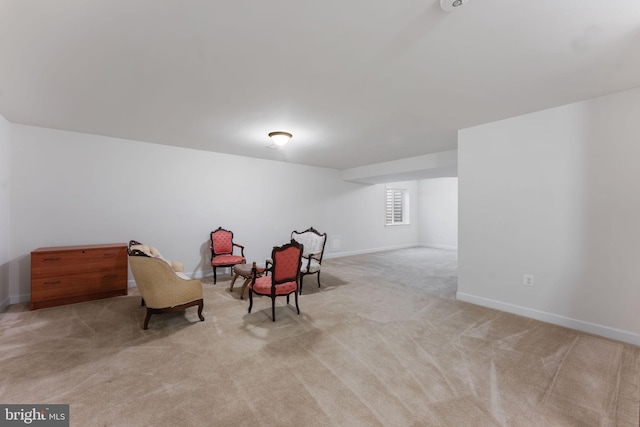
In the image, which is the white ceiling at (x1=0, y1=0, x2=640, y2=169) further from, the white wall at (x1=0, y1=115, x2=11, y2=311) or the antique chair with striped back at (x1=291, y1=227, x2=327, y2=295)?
the antique chair with striped back at (x1=291, y1=227, x2=327, y2=295)

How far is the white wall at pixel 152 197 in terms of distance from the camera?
3.87 m

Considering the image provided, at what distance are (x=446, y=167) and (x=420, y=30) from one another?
166 inches

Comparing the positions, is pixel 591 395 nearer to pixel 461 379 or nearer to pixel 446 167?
pixel 461 379

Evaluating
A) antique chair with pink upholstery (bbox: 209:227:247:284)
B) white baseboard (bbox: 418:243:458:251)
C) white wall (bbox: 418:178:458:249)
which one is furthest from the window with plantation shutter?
antique chair with pink upholstery (bbox: 209:227:247:284)

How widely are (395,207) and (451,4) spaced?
8716 mm

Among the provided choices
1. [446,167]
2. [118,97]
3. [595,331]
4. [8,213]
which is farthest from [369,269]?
[8,213]

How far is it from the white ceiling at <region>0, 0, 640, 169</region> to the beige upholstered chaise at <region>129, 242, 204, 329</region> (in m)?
1.89

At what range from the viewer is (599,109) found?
9.41 ft

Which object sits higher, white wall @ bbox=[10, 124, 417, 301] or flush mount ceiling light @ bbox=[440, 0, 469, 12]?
flush mount ceiling light @ bbox=[440, 0, 469, 12]

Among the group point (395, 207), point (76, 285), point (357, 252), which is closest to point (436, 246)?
point (395, 207)


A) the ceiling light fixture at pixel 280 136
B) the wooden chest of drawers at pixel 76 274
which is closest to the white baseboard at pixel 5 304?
the wooden chest of drawers at pixel 76 274

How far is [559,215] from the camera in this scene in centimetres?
313

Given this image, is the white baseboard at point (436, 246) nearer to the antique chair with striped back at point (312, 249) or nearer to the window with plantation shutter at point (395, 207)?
the window with plantation shutter at point (395, 207)

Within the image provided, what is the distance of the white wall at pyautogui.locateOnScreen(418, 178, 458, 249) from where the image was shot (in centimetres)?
945
